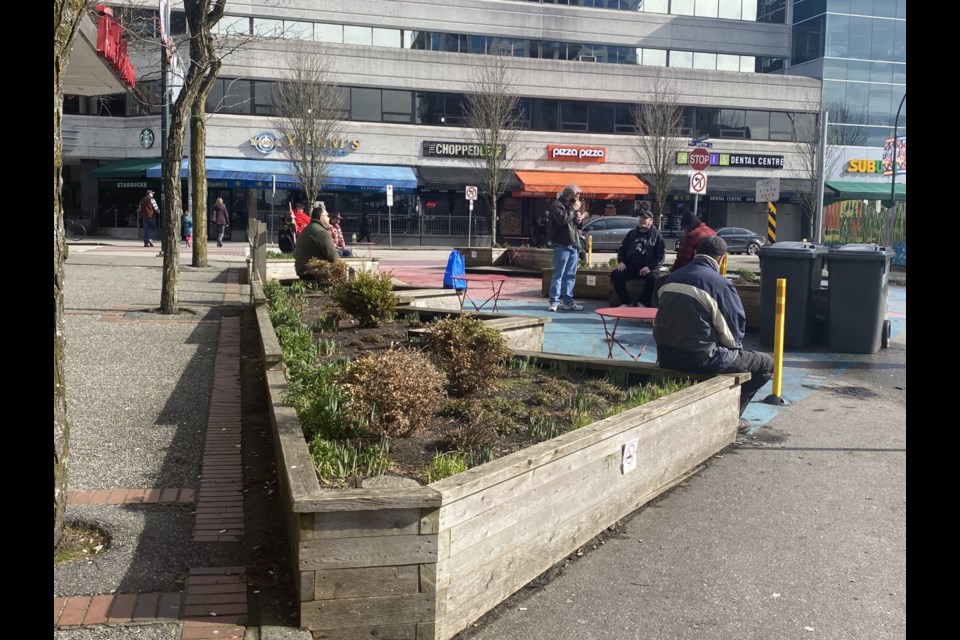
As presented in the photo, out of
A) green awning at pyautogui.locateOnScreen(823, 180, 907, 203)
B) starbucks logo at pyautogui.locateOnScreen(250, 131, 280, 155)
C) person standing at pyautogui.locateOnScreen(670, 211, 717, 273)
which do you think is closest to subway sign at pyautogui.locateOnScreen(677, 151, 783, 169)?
green awning at pyautogui.locateOnScreen(823, 180, 907, 203)

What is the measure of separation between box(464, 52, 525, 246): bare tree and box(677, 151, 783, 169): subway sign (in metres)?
11.4

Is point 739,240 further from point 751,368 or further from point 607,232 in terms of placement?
point 751,368

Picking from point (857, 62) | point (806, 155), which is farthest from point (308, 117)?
point (857, 62)

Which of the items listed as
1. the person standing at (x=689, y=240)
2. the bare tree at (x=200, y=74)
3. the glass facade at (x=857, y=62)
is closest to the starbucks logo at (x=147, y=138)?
the bare tree at (x=200, y=74)

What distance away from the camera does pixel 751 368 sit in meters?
7.59

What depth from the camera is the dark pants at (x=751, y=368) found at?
7410 mm

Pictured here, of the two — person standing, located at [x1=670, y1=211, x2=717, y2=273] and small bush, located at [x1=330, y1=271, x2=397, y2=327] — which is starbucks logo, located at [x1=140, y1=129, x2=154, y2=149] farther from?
small bush, located at [x1=330, y1=271, x2=397, y2=327]

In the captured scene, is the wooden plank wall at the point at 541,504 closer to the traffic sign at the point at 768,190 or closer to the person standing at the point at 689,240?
the person standing at the point at 689,240

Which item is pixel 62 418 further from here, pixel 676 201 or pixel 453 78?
pixel 676 201

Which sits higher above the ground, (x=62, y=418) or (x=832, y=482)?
(x=62, y=418)

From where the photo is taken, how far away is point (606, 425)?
5.36 metres

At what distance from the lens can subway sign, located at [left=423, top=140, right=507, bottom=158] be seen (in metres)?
48.4
